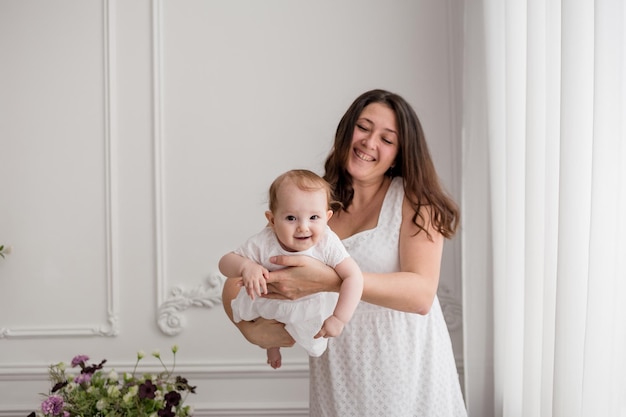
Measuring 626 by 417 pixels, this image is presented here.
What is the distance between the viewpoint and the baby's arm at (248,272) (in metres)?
1.67

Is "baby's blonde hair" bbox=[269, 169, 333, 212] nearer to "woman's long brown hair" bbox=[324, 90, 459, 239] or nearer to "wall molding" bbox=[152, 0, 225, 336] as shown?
"woman's long brown hair" bbox=[324, 90, 459, 239]

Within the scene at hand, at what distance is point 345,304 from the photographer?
1676mm

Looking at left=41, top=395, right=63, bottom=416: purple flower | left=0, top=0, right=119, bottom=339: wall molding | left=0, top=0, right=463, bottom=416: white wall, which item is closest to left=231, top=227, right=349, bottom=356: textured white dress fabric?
left=41, top=395, right=63, bottom=416: purple flower

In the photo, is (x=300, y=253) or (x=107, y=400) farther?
(x=107, y=400)

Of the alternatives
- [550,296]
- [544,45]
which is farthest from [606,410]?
[544,45]

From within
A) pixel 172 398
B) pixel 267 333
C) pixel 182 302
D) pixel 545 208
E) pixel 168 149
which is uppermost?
pixel 168 149

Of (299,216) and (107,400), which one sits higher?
(299,216)

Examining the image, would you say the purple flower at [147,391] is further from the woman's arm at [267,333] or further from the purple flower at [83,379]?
the woman's arm at [267,333]

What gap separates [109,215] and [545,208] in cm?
216

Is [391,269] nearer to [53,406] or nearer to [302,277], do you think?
[302,277]

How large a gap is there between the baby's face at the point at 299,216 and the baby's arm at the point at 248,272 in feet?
0.32

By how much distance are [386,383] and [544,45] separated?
1104mm

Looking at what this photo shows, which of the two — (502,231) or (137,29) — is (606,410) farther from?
(137,29)

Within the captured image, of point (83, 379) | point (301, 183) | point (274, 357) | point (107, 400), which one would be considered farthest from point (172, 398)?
point (301, 183)
